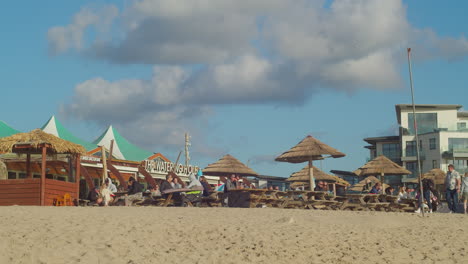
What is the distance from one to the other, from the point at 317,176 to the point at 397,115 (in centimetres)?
4361

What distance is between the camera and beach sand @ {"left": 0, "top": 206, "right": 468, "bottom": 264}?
34.3 feet

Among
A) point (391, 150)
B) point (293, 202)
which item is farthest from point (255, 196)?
point (391, 150)

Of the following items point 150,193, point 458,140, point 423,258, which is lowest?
point 423,258

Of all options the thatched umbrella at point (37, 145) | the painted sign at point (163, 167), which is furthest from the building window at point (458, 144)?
the thatched umbrella at point (37, 145)

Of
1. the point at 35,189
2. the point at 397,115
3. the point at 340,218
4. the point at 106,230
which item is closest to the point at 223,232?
the point at 106,230

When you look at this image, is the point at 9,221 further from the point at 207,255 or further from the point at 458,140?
the point at 458,140

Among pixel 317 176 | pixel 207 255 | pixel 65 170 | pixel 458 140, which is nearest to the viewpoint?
pixel 207 255

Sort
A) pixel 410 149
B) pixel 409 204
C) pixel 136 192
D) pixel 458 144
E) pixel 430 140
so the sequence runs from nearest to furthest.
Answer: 1. pixel 409 204
2. pixel 136 192
3. pixel 458 144
4. pixel 430 140
5. pixel 410 149

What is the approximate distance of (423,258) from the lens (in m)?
10.8

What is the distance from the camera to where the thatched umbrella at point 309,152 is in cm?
2173

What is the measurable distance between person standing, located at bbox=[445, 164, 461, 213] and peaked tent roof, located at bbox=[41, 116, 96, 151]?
21440 mm

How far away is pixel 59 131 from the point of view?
35969 mm

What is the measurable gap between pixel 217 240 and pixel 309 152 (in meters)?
10.9

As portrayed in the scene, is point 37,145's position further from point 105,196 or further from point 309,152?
point 309,152
